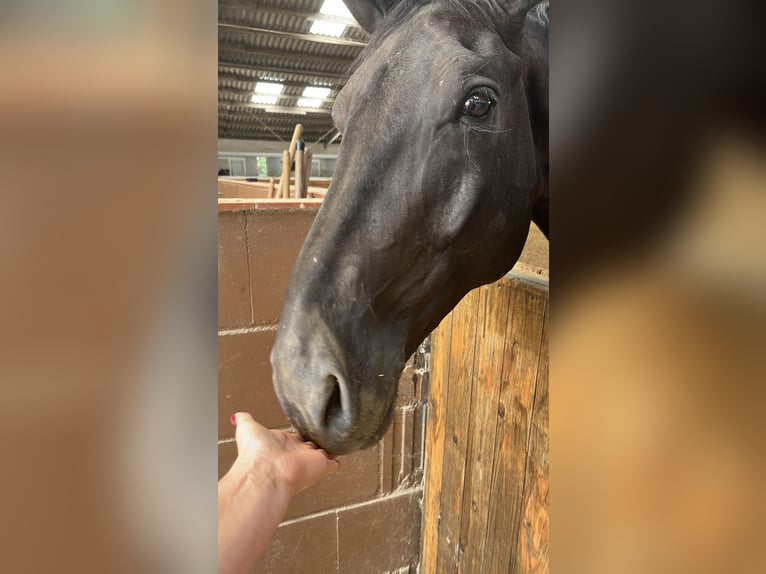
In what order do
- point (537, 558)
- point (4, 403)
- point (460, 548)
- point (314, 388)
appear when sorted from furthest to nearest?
1. point (460, 548)
2. point (537, 558)
3. point (314, 388)
4. point (4, 403)

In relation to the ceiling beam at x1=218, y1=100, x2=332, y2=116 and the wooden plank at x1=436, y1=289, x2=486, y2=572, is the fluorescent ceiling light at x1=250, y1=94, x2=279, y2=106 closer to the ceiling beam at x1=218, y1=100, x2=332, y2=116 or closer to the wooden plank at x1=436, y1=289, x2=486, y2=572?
the ceiling beam at x1=218, y1=100, x2=332, y2=116

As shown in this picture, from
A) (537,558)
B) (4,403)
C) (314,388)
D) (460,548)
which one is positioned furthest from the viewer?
(460,548)

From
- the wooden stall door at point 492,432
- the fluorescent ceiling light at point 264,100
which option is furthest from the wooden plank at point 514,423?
the fluorescent ceiling light at point 264,100

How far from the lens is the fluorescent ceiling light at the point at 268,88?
15.0 inches

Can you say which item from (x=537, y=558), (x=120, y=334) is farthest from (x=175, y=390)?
(x=537, y=558)

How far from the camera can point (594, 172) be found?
0.47 feet

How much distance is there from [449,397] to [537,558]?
0.48 meters

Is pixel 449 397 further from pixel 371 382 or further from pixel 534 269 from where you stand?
pixel 371 382


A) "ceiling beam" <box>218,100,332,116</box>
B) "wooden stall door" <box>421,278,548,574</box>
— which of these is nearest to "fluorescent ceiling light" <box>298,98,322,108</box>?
"ceiling beam" <box>218,100,332,116</box>

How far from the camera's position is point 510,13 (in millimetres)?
440

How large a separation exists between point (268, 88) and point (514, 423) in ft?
2.35

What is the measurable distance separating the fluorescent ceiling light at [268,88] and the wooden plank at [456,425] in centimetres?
64

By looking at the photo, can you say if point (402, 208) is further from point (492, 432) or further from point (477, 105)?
point (492, 432)

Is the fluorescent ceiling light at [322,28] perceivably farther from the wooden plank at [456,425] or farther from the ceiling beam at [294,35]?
the wooden plank at [456,425]
